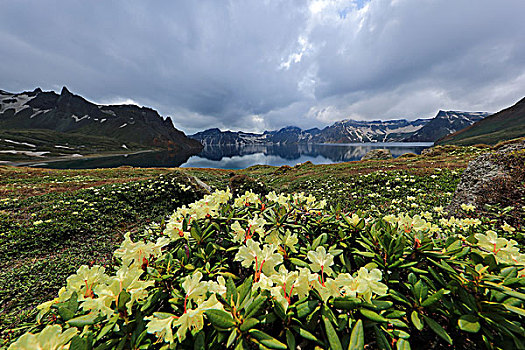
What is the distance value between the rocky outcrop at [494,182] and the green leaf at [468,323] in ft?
16.2

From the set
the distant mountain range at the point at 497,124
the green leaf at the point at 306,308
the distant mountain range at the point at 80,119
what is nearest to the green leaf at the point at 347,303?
the green leaf at the point at 306,308

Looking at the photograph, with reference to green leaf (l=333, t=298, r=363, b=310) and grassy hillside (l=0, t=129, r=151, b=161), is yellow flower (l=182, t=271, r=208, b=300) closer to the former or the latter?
green leaf (l=333, t=298, r=363, b=310)

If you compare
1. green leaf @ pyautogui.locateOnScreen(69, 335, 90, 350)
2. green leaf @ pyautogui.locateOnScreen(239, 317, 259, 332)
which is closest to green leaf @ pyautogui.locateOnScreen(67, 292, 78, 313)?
green leaf @ pyautogui.locateOnScreen(69, 335, 90, 350)

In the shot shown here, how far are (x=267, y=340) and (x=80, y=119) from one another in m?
227

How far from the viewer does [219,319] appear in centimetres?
97

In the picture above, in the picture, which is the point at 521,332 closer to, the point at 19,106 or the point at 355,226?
the point at 355,226

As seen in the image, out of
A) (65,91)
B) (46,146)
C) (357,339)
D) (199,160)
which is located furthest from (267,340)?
(65,91)

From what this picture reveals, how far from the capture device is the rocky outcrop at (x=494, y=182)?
4.14 m

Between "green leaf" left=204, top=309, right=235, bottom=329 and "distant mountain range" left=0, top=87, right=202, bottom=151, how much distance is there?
159814 mm

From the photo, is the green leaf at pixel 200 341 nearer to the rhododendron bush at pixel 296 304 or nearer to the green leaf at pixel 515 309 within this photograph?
the rhododendron bush at pixel 296 304

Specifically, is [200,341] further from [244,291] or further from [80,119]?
[80,119]

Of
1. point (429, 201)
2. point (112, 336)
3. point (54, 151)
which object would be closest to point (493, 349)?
point (112, 336)

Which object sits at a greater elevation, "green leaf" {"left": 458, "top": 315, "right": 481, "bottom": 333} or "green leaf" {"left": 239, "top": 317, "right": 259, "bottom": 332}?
"green leaf" {"left": 239, "top": 317, "right": 259, "bottom": 332}

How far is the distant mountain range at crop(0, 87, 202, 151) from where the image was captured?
144 metres
